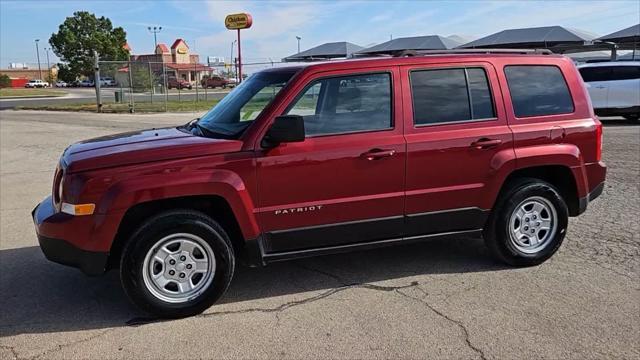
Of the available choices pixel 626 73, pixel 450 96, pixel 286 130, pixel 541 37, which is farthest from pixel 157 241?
pixel 541 37

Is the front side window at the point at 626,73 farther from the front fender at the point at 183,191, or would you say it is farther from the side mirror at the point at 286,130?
the front fender at the point at 183,191

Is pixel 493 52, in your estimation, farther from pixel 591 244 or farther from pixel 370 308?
pixel 370 308

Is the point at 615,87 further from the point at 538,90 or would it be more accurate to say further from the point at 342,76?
the point at 342,76

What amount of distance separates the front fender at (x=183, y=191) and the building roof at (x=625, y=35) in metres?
30.2

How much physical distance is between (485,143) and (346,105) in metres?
1.23

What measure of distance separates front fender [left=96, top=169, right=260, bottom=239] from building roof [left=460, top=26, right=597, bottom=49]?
28371 mm

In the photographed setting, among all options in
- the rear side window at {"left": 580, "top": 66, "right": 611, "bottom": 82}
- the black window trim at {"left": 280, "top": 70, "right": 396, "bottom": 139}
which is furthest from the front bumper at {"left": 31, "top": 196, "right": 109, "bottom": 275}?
the rear side window at {"left": 580, "top": 66, "right": 611, "bottom": 82}

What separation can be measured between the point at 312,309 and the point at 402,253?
5.00ft

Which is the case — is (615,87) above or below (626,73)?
below

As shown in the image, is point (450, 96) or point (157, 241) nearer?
point (157, 241)

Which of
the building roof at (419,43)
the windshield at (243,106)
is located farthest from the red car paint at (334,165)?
the building roof at (419,43)

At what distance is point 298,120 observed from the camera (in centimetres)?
390

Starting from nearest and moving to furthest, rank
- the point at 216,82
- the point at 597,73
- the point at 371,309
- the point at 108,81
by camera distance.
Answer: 1. the point at 371,309
2. the point at 597,73
3. the point at 108,81
4. the point at 216,82

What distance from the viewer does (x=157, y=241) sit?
12.7 ft
